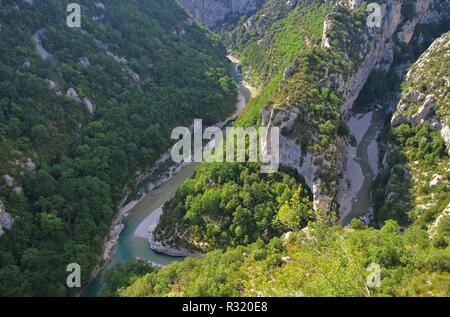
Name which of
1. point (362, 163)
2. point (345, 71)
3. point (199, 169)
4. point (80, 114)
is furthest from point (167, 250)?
point (345, 71)

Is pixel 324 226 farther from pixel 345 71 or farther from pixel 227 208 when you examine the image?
pixel 345 71

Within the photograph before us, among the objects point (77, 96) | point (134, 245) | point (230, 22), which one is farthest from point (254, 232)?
point (230, 22)

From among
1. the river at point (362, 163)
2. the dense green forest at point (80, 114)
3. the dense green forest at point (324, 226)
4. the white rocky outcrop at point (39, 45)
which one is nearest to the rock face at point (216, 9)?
the dense green forest at point (80, 114)

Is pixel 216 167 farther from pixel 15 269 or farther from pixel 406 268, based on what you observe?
pixel 406 268

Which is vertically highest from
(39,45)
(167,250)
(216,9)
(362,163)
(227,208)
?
(216,9)

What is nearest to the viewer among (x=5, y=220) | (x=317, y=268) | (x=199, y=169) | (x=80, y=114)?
(x=317, y=268)

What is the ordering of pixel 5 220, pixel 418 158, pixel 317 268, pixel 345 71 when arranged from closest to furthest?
1. pixel 317 268
2. pixel 5 220
3. pixel 418 158
4. pixel 345 71
